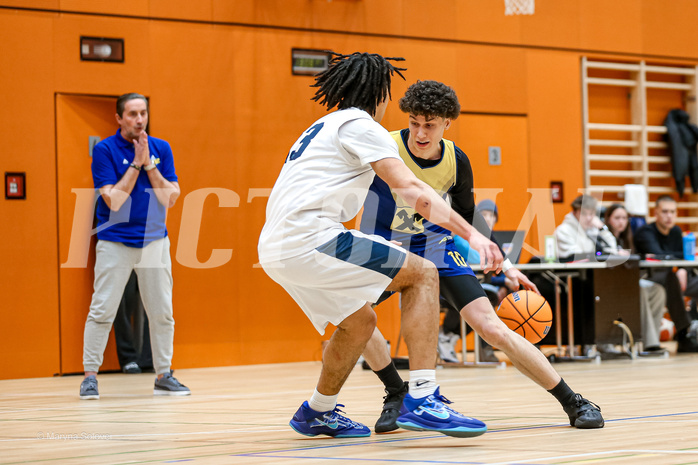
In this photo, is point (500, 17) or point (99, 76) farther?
point (500, 17)

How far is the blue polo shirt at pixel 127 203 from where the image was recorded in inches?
233

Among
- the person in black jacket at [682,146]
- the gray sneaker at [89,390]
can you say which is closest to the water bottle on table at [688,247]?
the person in black jacket at [682,146]

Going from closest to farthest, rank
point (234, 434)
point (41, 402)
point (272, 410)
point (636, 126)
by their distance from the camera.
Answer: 1. point (234, 434)
2. point (272, 410)
3. point (41, 402)
4. point (636, 126)

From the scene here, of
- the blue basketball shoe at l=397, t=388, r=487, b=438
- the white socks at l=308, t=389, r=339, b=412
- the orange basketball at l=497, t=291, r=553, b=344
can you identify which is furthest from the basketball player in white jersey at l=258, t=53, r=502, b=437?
the orange basketball at l=497, t=291, r=553, b=344

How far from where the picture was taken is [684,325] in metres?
8.95

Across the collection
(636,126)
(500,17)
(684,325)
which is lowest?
(684,325)

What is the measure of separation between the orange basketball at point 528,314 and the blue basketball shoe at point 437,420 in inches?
50.4

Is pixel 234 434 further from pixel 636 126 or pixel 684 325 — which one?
pixel 636 126

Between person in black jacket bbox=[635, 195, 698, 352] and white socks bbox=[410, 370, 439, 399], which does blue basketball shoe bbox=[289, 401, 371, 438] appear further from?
person in black jacket bbox=[635, 195, 698, 352]

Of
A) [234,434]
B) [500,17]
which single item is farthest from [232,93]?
[234,434]

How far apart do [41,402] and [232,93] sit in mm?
4144

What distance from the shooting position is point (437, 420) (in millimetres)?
3309

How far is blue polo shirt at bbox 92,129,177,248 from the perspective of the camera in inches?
233

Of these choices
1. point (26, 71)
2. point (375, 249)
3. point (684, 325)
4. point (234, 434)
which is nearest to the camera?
point (375, 249)
